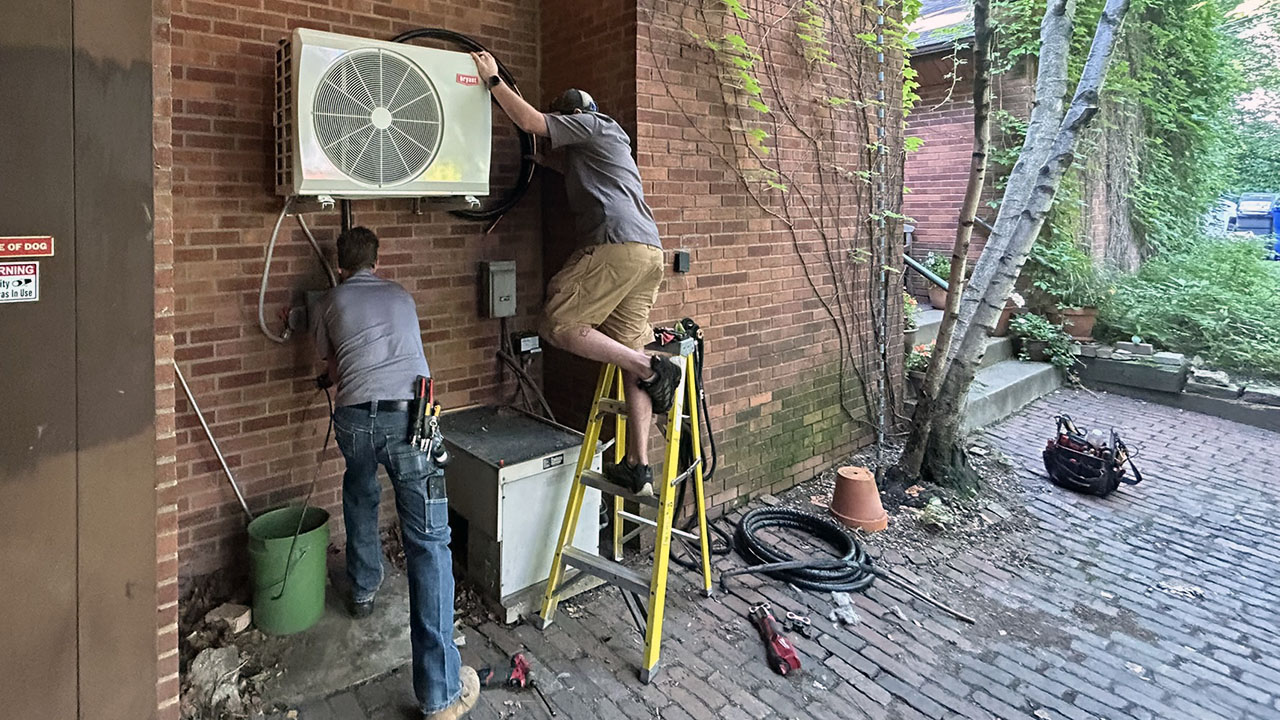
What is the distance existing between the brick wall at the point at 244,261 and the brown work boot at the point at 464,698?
134 cm

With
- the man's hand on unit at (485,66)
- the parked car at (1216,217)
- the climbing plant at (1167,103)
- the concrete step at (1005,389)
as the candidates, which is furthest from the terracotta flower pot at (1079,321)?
the man's hand on unit at (485,66)

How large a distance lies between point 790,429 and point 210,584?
138 inches

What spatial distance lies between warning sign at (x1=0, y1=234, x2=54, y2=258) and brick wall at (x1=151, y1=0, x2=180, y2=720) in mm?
262

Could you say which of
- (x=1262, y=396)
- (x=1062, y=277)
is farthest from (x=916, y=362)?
(x=1262, y=396)

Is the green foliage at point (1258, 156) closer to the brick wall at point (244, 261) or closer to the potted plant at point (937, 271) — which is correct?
the potted plant at point (937, 271)

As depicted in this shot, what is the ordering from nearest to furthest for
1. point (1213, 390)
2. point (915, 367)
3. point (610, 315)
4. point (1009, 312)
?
point (610, 315), point (915, 367), point (1213, 390), point (1009, 312)

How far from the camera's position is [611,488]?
3.28 metres

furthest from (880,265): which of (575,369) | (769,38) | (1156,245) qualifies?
(1156,245)

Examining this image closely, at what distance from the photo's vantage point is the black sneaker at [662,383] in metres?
3.14

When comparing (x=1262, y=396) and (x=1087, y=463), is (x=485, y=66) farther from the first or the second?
(x=1262, y=396)

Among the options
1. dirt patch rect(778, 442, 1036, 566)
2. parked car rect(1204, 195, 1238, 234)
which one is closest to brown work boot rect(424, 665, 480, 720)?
dirt patch rect(778, 442, 1036, 566)

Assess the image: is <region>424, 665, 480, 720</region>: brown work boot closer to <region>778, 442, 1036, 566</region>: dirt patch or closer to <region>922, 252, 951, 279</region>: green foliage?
<region>778, 442, 1036, 566</region>: dirt patch

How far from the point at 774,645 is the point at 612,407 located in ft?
4.19

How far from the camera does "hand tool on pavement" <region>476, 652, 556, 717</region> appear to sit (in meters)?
2.88
